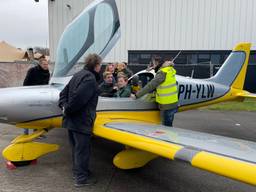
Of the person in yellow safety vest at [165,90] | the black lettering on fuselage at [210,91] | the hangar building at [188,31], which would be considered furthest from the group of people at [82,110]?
the hangar building at [188,31]

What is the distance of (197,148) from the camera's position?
260 centimetres

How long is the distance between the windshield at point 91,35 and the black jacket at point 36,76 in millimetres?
1073

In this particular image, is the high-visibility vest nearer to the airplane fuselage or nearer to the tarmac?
the airplane fuselage

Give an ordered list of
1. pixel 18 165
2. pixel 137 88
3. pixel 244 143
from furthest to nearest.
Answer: pixel 137 88 → pixel 18 165 → pixel 244 143

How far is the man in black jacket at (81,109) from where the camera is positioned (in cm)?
314

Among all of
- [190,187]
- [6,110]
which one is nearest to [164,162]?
[190,187]

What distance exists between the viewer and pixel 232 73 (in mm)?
6559

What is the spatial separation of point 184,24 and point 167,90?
1020 centimetres

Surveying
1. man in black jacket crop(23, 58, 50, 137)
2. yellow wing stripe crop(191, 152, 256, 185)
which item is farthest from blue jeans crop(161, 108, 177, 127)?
man in black jacket crop(23, 58, 50, 137)

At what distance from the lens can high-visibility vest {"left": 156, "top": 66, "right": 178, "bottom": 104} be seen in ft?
14.7

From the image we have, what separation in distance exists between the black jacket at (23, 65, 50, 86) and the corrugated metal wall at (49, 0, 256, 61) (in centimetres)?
898

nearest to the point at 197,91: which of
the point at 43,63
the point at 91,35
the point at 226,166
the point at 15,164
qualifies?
the point at 91,35

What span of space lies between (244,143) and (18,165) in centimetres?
305

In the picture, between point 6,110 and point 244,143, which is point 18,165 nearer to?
point 6,110
